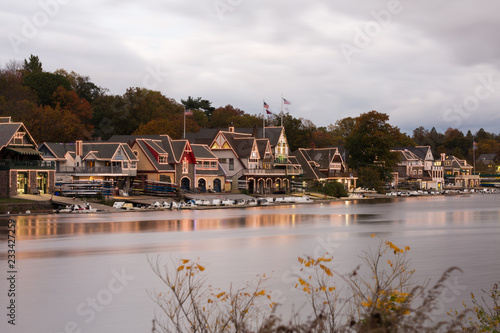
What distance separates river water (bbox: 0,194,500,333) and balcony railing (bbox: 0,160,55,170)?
368 inches

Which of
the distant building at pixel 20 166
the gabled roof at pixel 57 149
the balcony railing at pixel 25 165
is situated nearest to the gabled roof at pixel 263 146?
the gabled roof at pixel 57 149

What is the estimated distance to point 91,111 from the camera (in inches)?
4791

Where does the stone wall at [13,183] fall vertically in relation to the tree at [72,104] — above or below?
below

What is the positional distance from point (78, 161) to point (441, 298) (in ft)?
212

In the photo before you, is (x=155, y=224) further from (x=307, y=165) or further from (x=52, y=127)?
(x=307, y=165)

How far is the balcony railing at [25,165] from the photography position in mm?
67625

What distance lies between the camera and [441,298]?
2136 cm

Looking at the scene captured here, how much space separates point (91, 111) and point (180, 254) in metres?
91.7

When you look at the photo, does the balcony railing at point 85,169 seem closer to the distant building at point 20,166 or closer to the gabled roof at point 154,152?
the distant building at point 20,166

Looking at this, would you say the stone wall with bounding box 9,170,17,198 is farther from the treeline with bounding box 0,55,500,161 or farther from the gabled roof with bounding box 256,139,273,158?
the gabled roof with bounding box 256,139,273,158

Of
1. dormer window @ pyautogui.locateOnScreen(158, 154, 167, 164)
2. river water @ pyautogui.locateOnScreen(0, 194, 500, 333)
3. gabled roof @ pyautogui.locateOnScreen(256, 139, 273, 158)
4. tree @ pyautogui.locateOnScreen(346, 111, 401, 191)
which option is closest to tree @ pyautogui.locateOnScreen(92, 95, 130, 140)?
gabled roof @ pyautogui.locateOnScreen(256, 139, 273, 158)

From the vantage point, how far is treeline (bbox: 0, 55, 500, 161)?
9538 cm

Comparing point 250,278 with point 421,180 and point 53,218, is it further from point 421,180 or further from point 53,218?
point 421,180

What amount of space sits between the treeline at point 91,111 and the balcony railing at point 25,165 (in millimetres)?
21485
